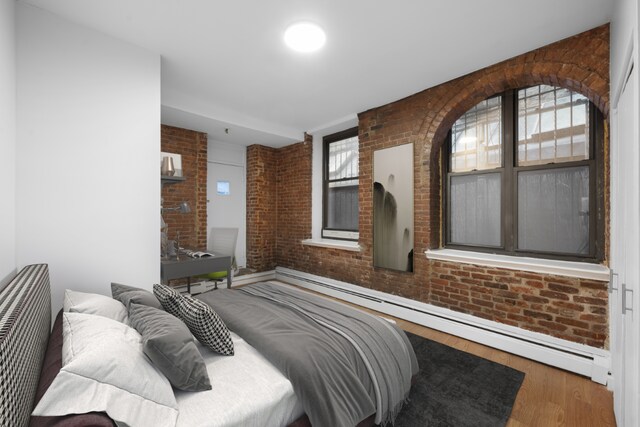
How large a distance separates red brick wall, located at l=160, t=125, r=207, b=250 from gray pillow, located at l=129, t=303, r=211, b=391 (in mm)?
3373

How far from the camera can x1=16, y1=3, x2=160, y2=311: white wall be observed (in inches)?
78.7

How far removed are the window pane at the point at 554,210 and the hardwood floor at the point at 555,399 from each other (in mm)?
1109

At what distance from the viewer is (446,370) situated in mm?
2359

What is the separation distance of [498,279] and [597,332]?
766 millimetres

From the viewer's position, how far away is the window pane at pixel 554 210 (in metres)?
2.58

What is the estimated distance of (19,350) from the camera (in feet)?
2.90

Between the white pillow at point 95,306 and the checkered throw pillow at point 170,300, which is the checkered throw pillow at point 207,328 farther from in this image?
the white pillow at point 95,306

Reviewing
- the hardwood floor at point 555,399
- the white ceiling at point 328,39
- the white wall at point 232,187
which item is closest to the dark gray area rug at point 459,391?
the hardwood floor at point 555,399

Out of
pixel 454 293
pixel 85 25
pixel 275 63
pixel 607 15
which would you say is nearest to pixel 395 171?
pixel 454 293

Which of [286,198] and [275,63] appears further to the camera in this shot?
[286,198]

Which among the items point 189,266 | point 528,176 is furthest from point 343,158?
point 189,266

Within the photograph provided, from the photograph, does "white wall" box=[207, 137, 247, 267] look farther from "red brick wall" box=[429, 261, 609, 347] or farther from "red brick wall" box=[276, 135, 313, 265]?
"red brick wall" box=[429, 261, 609, 347]

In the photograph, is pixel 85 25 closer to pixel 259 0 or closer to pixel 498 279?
pixel 259 0

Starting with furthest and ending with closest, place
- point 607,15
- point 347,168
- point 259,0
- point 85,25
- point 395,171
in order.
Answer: point 347,168
point 395,171
point 85,25
point 607,15
point 259,0
